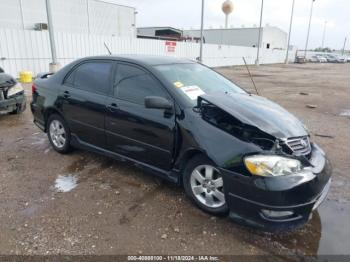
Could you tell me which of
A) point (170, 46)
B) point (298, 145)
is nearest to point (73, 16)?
point (170, 46)

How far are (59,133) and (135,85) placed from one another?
71.0 inches

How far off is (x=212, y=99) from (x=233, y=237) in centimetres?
137

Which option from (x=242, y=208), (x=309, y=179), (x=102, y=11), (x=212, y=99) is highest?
(x=102, y=11)

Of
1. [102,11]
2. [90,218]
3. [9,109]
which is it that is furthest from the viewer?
[102,11]

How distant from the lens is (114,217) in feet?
9.73

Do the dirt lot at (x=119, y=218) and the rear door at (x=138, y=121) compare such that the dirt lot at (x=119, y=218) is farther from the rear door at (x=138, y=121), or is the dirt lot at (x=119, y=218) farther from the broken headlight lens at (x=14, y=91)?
the broken headlight lens at (x=14, y=91)

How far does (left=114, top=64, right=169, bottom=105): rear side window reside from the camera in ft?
10.9

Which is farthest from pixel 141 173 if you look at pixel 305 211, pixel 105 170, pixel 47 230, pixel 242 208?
pixel 305 211

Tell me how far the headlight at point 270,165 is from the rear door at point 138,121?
37.1 inches

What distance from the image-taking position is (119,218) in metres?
2.95

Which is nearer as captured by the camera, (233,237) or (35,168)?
(233,237)

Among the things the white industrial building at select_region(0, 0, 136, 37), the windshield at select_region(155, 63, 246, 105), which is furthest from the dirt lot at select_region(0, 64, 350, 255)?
the white industrial building at select_region(0, 0, 136, 37)

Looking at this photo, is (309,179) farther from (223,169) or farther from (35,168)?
(35,168)

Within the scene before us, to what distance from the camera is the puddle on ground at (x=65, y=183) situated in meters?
3.51
